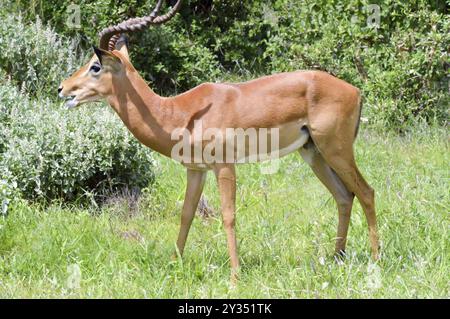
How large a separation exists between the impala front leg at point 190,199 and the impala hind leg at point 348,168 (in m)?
0.74

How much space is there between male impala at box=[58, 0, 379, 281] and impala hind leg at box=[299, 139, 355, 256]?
7 cm

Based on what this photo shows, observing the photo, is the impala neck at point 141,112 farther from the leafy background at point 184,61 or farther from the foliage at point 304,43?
the foliage at point 304,43

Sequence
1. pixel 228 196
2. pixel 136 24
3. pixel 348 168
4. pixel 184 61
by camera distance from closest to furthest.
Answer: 1. pixel 228 196
2. pixel 136 24
3. pixel 348 168
4. pixel 184 61

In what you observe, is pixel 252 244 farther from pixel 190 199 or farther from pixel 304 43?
pixel 304 43

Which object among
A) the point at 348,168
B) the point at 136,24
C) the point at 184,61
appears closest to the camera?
the point at 136,24

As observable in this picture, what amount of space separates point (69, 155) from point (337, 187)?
212cm

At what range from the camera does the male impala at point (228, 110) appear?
5.32 metres

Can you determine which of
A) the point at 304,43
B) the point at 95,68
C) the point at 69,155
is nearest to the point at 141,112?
the point at 95,68

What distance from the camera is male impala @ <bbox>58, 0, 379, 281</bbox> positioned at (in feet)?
17.5

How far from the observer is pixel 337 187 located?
5.77m

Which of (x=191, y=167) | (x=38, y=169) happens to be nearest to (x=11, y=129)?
(x=38, y=169)

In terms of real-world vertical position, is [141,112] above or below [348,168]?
above

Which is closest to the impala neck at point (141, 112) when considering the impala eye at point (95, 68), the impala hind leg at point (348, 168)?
the impala eye at point (95, 68)

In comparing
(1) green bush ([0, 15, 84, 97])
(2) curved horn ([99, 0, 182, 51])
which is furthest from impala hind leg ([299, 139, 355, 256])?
(1) green bush ([0, 15, 84, 97])
